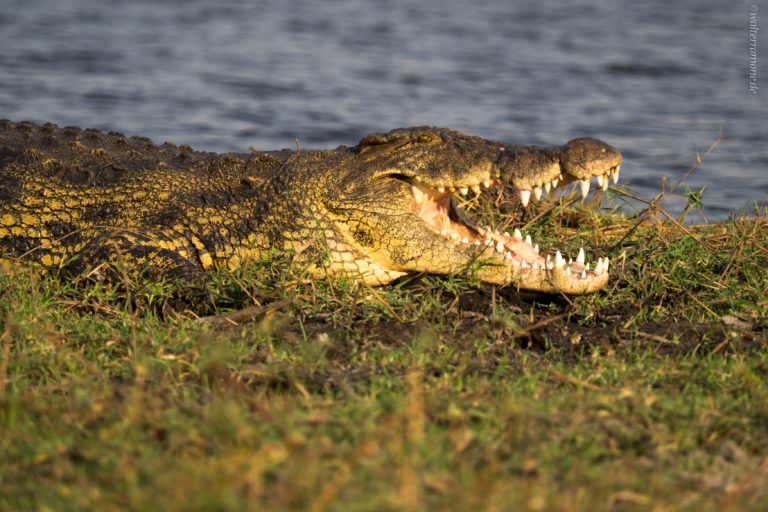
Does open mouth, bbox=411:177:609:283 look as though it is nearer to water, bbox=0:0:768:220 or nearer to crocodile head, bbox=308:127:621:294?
crocodile head, bbox=308:127:621:294

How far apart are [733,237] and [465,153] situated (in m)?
1.95

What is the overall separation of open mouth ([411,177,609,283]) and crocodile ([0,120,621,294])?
1 cm

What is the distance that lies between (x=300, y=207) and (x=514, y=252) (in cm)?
125

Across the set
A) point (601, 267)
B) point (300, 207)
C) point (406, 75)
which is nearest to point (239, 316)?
point (300, 207)

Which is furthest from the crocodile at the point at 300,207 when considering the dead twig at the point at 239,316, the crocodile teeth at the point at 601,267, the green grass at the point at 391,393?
the dead twig at the point at 239,316

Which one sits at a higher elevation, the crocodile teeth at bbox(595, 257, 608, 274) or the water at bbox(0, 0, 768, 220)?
the water at bbox(0, 0, 768, 220)

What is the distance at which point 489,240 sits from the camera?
15.0ft

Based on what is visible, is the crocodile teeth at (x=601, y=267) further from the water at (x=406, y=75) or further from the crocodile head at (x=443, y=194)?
the water at (x=406, y=75)

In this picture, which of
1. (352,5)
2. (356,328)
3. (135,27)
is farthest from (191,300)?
(352,5)

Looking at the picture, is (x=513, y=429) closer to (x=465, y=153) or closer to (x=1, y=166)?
(x=465, y=153)

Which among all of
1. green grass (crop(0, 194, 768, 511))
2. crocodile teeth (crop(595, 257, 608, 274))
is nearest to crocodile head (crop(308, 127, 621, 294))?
crocodile teeth (crop(595, 257, 608, 274))

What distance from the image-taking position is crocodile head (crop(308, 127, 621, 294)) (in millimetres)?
4398

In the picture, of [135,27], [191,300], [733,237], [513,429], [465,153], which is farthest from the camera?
[135,27]

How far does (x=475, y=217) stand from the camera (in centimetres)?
573
